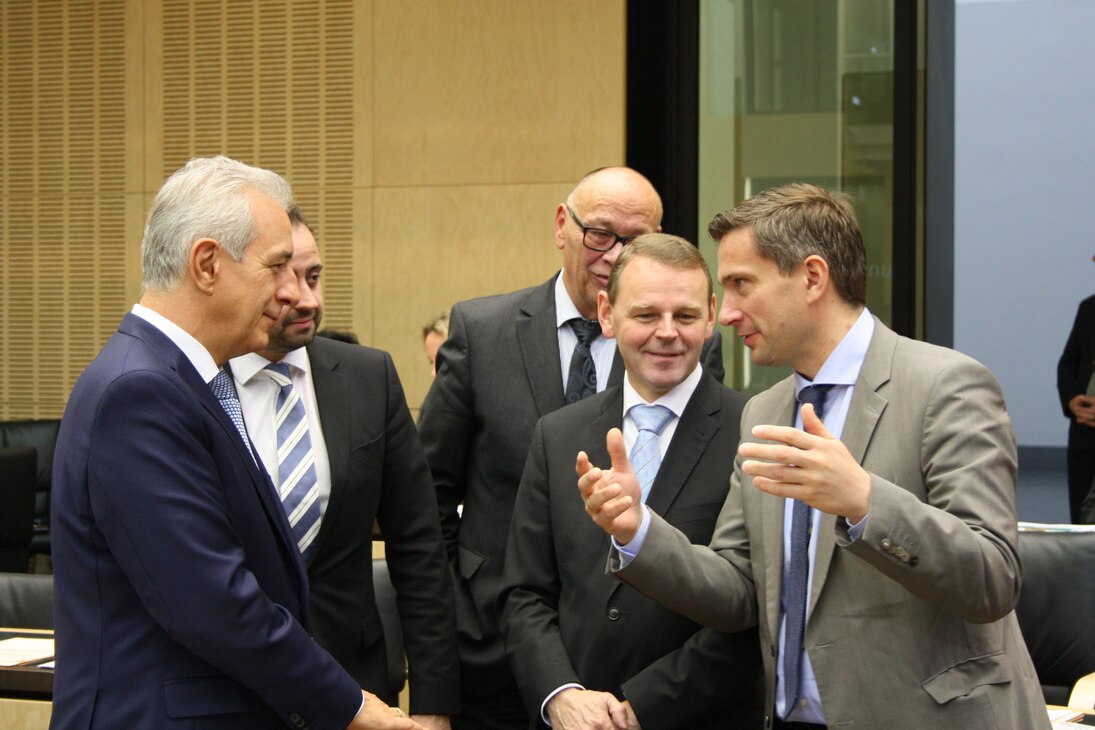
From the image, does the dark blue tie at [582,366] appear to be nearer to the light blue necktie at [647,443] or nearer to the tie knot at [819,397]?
the light blue necktie at [647,443]

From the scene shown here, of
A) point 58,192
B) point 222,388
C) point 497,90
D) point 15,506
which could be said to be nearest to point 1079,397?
point 497,90

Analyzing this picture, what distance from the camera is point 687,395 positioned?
2.70 metres

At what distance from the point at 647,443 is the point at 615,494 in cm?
44

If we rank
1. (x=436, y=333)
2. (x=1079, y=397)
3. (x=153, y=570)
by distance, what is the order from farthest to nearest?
(x=436, y=333) < (x=1079, y=397) < (x=153, y=570)

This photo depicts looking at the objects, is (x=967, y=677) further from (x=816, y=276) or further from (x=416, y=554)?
(x=416, y=554)

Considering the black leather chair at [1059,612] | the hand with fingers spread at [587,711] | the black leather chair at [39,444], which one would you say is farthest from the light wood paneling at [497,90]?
the hand with fingers spread at [587,711]

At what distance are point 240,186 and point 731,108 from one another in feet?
17.4

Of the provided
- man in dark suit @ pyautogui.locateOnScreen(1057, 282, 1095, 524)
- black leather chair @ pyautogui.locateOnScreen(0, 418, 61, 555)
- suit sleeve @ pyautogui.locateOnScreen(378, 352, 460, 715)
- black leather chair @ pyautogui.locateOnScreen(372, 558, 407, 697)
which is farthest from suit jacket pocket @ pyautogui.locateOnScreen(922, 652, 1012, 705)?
black leather chair @ pyautogui.locateOnScreen(0, 418, 61, 555)

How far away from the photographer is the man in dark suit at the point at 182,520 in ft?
6.10

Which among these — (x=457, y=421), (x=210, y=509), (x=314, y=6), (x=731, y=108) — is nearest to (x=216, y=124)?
(x=314, y=6)

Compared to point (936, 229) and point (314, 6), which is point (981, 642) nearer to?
point (936, 229)

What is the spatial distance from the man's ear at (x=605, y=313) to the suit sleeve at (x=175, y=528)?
3.41 feet

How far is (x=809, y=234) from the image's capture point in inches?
90.7

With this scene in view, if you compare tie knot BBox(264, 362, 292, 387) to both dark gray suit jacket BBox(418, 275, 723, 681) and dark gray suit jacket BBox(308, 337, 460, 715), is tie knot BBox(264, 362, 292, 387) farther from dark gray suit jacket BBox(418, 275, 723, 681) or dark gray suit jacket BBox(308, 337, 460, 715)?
dark gray suit jacket BBox(418, 275, 723, 681)
